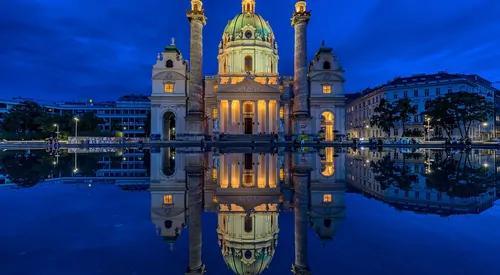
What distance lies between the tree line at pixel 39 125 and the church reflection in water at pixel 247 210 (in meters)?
59.0

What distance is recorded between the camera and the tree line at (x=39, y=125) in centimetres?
6494

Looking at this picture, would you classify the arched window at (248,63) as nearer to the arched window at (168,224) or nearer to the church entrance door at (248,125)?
the church entrance door at (248,125)

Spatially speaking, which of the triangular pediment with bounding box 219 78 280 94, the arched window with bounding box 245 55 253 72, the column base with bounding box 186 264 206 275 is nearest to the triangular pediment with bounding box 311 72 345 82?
the triangular pediment with bounding box 219 78 280 94

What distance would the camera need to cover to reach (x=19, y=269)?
373 cm

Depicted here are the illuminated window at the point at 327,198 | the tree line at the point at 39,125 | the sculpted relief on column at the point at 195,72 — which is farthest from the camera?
the tree line at the point at 39,125

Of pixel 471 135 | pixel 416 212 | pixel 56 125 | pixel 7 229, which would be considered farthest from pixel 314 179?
pixel 471 135

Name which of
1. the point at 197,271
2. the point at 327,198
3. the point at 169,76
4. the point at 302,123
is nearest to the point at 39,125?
the point at 169,76

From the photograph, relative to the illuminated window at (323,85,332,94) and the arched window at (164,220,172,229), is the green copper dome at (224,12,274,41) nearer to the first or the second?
the illuminated window at (323,85,332,94)

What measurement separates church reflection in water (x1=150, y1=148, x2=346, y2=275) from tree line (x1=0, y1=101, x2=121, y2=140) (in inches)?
2321

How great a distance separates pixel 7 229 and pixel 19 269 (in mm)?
2210

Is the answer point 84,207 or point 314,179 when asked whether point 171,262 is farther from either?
point 314,179

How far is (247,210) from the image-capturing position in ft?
22.8

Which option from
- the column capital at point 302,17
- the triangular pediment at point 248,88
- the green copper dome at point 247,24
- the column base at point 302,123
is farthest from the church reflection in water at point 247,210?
the green copper dome at point 247,24

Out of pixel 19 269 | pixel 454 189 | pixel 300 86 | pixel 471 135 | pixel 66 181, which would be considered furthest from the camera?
pixel 471 135
